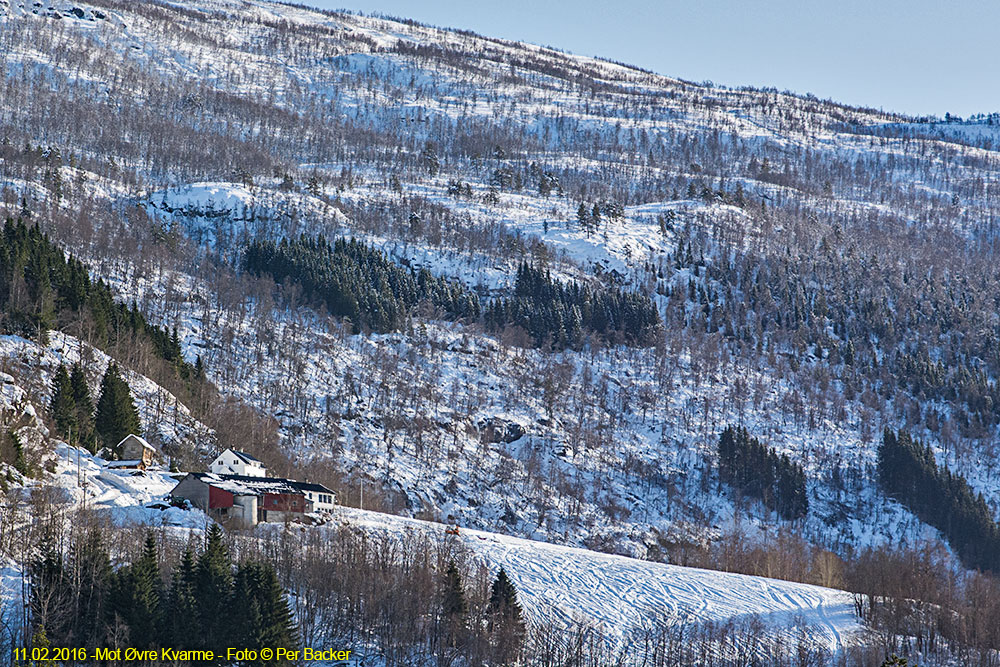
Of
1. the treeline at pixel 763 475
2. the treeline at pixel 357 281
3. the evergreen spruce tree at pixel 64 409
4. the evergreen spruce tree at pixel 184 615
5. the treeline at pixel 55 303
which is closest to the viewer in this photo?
the evergreen spruce tree at pixel 184 615

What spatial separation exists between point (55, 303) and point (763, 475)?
9332cm

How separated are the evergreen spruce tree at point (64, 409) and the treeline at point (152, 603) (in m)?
23.0

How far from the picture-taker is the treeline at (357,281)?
16588 centimetres

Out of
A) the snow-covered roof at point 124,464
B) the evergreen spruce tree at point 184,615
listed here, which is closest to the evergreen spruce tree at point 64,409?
the snow-covered roof at point 124,464

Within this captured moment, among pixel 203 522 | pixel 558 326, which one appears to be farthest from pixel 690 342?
pixel 203 522

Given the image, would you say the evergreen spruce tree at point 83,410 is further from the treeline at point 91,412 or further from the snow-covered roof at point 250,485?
the snow-covered roof at point 250,485

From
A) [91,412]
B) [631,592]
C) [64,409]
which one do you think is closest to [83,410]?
[91,412]

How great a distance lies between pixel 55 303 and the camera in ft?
323

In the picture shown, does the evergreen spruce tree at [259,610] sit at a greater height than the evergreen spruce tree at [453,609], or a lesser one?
greater

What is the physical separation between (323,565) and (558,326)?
11597cm

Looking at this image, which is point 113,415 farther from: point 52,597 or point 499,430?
point 499,430

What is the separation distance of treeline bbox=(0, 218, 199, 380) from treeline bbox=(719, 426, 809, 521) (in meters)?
73.1

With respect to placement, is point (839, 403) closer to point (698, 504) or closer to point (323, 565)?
point (698, 504)

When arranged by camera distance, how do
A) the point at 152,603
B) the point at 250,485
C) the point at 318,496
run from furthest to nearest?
the point at 318,496 < the point at 250,485 < the point at 152,603
